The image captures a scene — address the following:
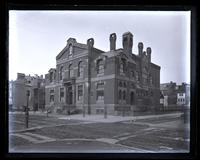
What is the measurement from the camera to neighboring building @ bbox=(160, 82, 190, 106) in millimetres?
1947

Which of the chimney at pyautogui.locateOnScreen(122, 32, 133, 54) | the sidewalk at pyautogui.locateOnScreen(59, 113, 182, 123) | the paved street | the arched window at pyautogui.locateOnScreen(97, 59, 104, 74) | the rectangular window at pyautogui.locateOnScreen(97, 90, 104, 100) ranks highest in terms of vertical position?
the chimney at pyautogui.locateOnScreen(122, 32, 133, 54)

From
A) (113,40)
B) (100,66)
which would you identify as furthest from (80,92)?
(113,40)

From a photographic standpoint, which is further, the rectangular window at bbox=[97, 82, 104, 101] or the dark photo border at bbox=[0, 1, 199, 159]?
the rectangular window at bbox=[97, 82, 104, 101]

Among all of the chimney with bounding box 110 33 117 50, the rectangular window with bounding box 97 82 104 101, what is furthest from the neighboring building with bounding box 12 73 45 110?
the chimney with bounding box 110 33 117 50

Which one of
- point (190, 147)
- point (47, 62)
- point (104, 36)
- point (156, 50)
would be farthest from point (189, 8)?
point (47, 62)

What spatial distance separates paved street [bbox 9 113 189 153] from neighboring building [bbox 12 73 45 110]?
90mm

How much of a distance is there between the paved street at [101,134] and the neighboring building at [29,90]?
0.09 m

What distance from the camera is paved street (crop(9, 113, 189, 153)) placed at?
194 cm

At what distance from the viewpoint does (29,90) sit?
207 cm

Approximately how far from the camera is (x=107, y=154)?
1906 mm

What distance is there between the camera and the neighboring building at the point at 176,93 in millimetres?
1947

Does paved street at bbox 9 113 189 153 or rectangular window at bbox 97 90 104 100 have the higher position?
rectangular window at bbox 97 90 104 100

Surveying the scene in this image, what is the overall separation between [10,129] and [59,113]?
442 mm

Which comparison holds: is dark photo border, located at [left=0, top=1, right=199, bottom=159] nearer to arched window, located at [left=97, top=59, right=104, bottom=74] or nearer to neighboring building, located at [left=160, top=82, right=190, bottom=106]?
neighboring building, located at [left=160, top=82, right=190, bottom=106]
